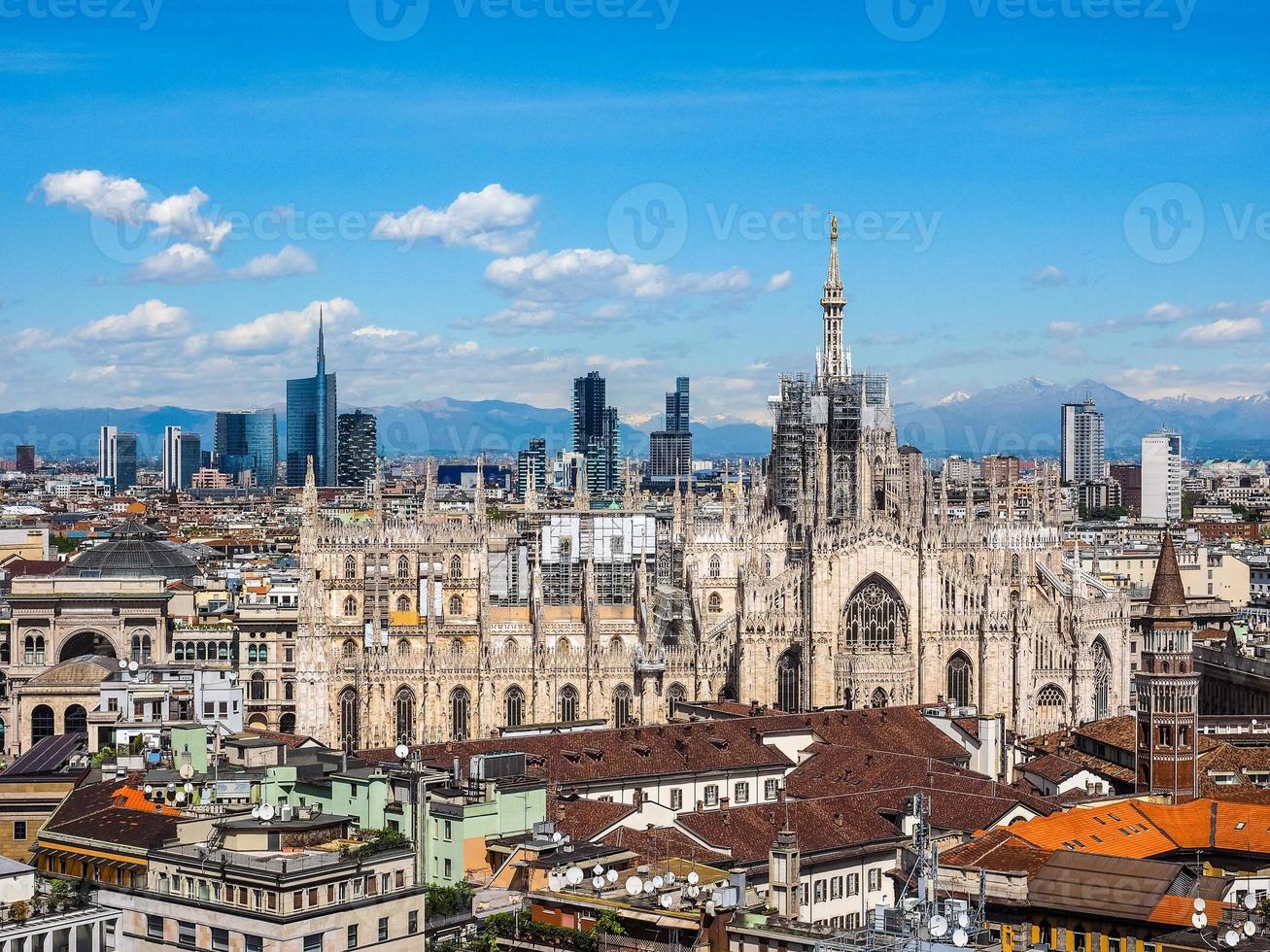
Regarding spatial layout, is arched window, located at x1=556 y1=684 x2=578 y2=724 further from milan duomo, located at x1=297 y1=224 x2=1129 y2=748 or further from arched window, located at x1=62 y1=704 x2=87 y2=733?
arched window, located at x1=62 y1=704 x2=87 y2=733

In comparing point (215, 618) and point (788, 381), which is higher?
point (788, 381)

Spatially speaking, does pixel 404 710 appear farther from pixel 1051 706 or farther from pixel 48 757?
pixel 1051 706

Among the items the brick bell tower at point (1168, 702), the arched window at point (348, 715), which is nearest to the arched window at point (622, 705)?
the arched window at point (348, 715)

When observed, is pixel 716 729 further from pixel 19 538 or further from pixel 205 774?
pixel 19 538

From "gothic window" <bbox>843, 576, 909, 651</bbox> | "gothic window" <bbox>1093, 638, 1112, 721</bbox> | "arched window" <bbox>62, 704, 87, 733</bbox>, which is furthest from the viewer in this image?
"gothic window" <bbox>1093, 638, 1112, 721</bbox>

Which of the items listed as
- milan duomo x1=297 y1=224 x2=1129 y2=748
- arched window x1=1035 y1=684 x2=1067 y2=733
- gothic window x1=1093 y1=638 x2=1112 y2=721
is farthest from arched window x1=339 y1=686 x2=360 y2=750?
gothic window x1=1093 y1=638 x2=1112 y2=721

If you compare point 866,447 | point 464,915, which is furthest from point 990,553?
point 464,915
